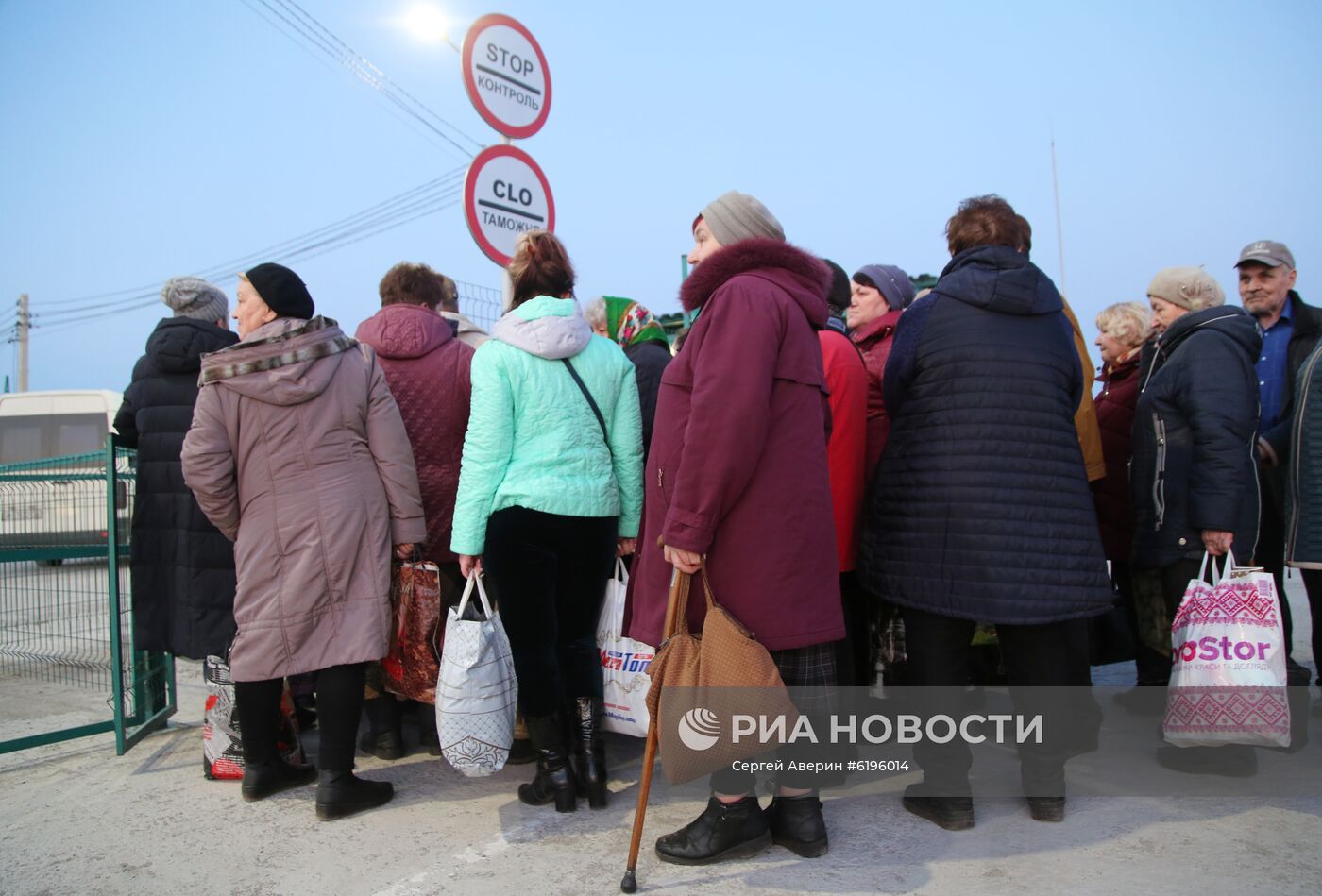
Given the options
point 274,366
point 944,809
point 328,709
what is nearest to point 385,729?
point 328,709

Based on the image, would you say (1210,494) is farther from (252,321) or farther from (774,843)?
(252,321)

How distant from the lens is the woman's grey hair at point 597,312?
3.93m

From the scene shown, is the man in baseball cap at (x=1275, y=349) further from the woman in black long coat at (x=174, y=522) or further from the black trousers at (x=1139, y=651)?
the woman in black long coat at (x=174, y=522)

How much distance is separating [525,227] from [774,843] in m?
3.58

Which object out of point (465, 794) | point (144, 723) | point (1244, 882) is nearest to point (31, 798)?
point (144, 723)

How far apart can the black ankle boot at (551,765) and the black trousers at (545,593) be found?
→ 0.05 metres

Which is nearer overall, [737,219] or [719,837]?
[719,837]

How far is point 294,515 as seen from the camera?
3.00 meters

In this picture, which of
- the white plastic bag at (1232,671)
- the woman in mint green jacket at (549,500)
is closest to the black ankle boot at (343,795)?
the woman in mint green jacket at (549,500)

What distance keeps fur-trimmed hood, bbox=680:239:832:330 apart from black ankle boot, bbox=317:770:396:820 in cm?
195

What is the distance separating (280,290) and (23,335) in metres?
33.5

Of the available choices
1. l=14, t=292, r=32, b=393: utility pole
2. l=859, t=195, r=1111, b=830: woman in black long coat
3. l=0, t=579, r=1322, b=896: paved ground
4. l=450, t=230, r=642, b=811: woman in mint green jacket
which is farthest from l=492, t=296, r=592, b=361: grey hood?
l=14, t=292, r=32, b=393: utility pole

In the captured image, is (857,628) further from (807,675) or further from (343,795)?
(343,795)

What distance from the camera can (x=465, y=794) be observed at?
3182 mm
